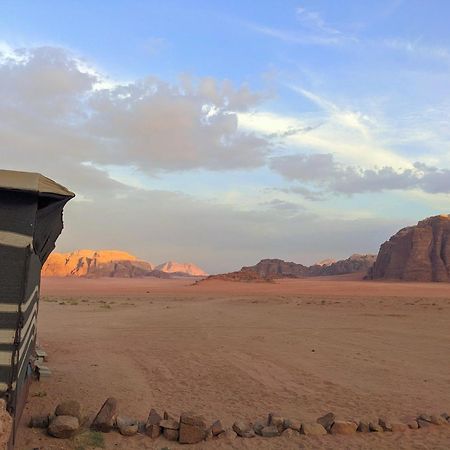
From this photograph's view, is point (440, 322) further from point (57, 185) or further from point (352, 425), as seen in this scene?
point (57, 185)

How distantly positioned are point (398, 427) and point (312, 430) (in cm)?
139

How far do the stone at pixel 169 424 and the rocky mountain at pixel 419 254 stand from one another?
88.1 metres

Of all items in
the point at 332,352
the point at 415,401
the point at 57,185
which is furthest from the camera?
the point at 332,352

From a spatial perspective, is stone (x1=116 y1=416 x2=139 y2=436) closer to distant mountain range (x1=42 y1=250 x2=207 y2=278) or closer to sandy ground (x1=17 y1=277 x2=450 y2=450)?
sandy ground (x1=17 y1=277 x2=450 y2=450)

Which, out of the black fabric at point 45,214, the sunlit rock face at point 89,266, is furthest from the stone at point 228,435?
the sunlit rock face at point 89,266

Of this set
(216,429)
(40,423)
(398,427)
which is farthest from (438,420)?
(40,423)

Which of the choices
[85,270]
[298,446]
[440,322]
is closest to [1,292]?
[298,446]

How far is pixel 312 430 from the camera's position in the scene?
687 centimetres

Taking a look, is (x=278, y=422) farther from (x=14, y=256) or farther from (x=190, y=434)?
(x=14, y=256)

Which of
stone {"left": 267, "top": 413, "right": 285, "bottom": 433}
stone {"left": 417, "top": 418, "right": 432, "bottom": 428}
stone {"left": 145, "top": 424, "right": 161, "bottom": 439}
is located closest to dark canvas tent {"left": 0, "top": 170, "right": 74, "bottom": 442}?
stone {"left": 145, "top": 424, "right": 161, "bottom": 439}

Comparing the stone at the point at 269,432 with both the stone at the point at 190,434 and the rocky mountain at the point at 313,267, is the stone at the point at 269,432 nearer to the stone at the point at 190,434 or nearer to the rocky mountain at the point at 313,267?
the stone at the point at 190,434

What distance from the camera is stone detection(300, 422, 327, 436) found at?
684cm

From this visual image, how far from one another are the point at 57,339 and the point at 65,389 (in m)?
7.06

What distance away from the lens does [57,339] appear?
15.5 m
